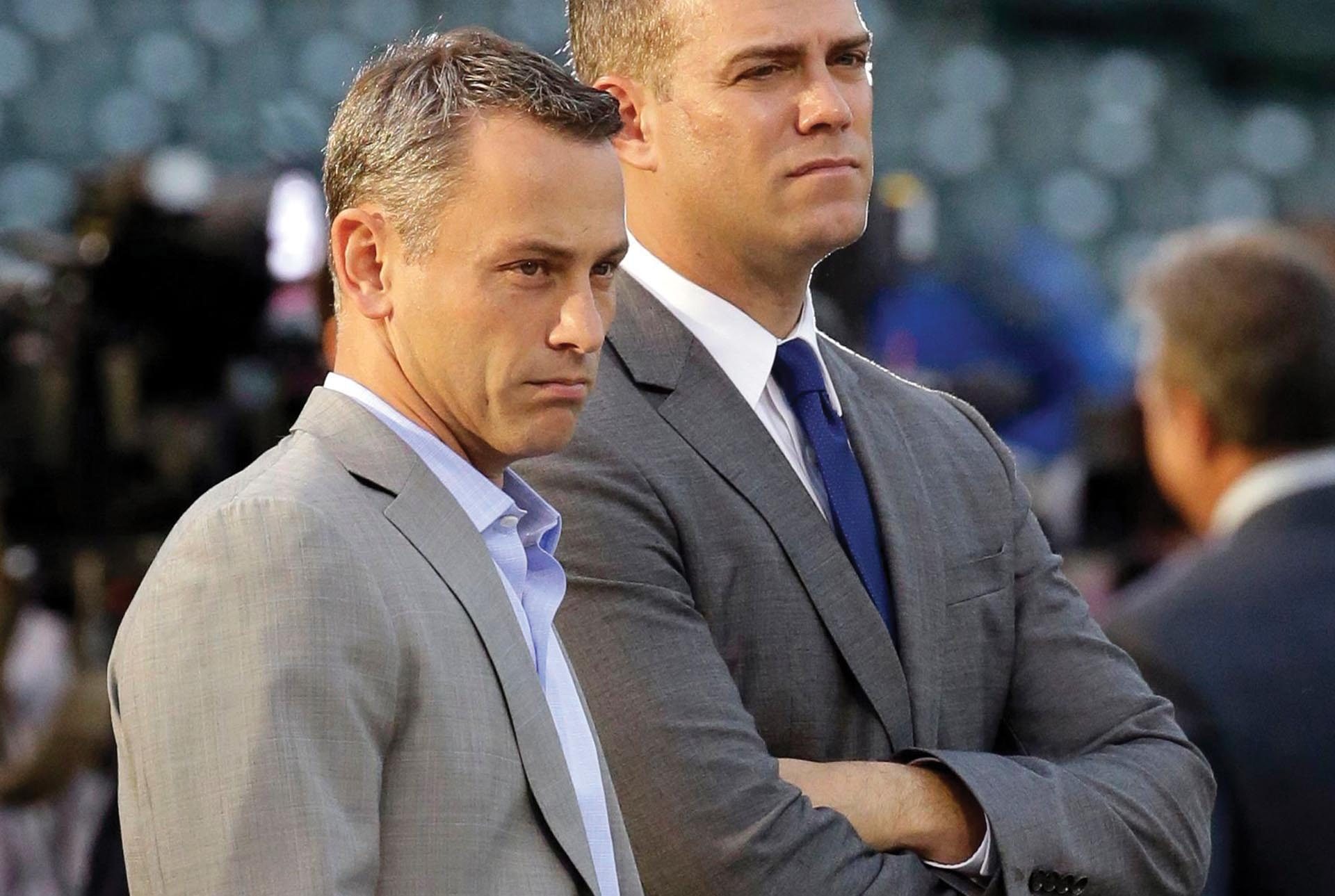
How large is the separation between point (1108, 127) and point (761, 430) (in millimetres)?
7484

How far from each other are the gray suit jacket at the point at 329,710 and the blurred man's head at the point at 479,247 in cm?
10

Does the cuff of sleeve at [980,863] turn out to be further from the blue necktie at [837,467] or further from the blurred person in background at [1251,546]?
the blurred person in background at [1251,546]

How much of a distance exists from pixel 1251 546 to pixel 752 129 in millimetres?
1194

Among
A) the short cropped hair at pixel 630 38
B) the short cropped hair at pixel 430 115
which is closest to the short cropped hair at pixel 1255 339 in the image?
the short cropped hair at pixel 630 38

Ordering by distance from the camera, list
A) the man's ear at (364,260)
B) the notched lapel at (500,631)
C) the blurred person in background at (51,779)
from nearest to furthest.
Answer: the notched lapel at (500,631) < the man's ear at (364,260) < the blurred person in background at (51,779)

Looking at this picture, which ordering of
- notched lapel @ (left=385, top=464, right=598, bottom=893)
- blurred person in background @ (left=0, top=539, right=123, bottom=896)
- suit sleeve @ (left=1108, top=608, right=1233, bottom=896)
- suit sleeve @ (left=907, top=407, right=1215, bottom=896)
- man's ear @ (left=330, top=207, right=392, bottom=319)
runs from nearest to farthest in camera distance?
notched lapel @ (left=385, top=464, right=598, bottom=893)
man's ear @ (left=330, top=207, right=392, bottom=319)
suit sleeve @ (left=907, top=407, right=1215, bottom=896)
suit sleeve @ (left=1108, top=608, right=1233, bottom=896)
blurred person in background @ (left=0, top=539, right=123, bottom=896)

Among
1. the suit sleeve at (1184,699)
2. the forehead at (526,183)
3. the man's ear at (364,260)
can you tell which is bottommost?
the suit sleeve at (1184,699)

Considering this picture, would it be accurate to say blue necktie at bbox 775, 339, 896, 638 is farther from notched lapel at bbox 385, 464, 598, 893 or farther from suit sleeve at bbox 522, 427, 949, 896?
notched lapel at bbox 385, 464, 598, 893

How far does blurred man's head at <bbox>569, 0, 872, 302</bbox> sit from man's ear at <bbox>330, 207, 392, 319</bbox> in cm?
59

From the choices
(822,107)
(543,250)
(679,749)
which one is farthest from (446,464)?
(822,107)

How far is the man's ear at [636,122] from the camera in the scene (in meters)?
2.01

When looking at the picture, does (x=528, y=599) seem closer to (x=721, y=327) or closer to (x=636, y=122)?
(x=721, y=327)

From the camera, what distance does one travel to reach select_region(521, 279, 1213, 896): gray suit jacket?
1.73 metres

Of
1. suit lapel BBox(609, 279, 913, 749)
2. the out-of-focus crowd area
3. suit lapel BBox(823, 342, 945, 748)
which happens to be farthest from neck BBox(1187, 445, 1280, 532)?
suit lapel BBox(609, 279, 913, 749)
